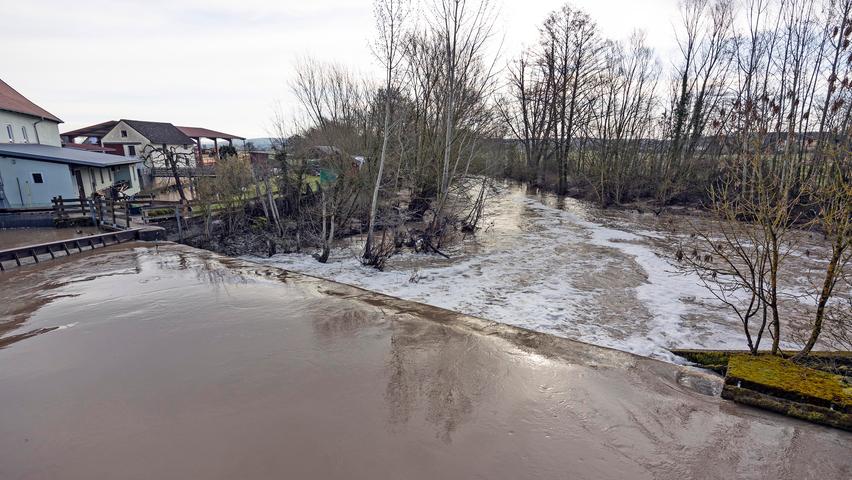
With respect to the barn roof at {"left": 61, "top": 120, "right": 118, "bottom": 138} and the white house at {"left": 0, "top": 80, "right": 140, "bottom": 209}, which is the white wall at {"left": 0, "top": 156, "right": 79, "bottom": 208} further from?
the barn roof at {"left": 61, "top": 120, "right": 118, "bottom": 138}

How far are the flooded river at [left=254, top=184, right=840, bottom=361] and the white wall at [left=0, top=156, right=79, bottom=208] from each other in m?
14.7

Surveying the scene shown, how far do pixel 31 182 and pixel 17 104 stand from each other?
826cm

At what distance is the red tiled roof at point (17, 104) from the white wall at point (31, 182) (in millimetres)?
4915

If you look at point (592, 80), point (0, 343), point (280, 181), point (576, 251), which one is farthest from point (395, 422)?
point (592, 80)

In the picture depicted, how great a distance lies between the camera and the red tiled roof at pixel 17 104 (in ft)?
75.0

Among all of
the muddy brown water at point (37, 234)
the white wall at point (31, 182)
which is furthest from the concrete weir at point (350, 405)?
the white wall at point (31, 182)

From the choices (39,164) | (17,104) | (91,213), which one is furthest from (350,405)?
(17,104)

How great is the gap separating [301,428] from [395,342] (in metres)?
2.67

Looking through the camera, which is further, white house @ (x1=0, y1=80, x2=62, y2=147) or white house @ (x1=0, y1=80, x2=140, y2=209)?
white house @ (x1=0, y1=80, x2=62, y2=147)

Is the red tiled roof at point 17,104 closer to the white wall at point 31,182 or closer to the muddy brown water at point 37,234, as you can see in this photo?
the white wall at point 31,182

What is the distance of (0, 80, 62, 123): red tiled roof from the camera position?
22873mm

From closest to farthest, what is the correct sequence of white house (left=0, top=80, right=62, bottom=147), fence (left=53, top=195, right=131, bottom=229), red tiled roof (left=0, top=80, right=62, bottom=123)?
fence (left=53, top=195, right=131, bottom=229)
white house (left=0, top=80, right=62, bottom=147)
red tiled roof (left=0, top=80, right=62, bottom=123)

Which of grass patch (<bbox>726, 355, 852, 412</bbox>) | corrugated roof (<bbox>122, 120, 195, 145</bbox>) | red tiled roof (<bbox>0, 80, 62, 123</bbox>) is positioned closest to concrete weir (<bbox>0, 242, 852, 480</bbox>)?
grass patch (<bbox>726, 355, 852, 412</bbox>)

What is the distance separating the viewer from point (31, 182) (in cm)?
2000
